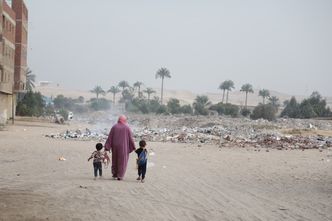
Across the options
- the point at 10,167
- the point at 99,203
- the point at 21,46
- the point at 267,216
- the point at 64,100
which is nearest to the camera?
the point at 267,216

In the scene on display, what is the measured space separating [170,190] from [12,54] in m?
40.9

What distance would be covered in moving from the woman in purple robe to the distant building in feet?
100

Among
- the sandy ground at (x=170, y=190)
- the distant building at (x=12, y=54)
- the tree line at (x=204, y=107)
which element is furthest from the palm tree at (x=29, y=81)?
the sandy ground at (x=170, y=190)

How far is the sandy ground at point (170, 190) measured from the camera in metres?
9.23

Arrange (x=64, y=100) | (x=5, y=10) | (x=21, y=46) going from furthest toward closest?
(x=64, y=100) < (x=21, y=46) < (x=5, y=10)

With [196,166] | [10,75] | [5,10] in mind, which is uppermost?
[5,10]

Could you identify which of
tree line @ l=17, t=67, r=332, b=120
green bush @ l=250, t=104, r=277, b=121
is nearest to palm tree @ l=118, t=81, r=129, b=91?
tree line @ l=17, t=67, r=332, b=120

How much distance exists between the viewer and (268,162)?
20844mm

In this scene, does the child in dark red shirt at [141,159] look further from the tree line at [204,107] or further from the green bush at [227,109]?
the green bush at [227,109]

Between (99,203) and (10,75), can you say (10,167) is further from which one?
(10,75)

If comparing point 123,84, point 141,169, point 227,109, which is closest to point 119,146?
point 141,169

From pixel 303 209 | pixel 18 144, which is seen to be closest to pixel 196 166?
pixel 303 209

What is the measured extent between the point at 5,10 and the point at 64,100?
86.2 m

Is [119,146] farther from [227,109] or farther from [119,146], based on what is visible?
[227,109]
